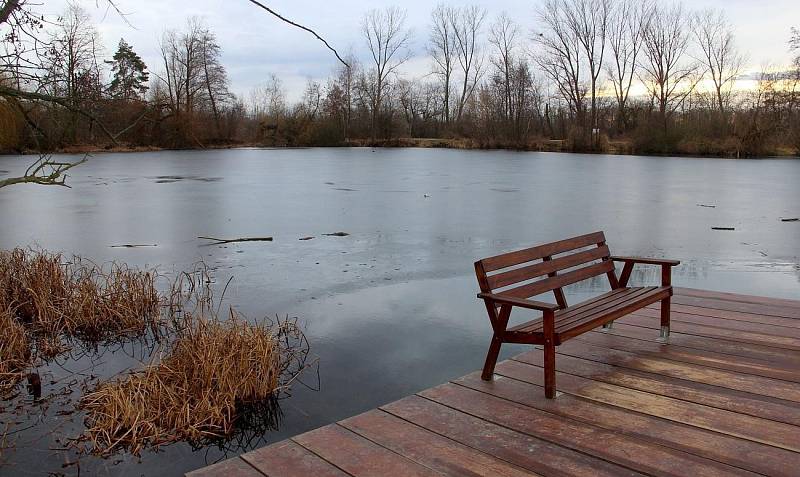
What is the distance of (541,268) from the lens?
14.5ft

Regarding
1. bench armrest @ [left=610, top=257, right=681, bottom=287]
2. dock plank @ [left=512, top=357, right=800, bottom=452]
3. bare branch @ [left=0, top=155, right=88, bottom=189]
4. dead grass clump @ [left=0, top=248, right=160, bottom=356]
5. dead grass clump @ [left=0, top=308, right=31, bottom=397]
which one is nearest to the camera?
dock plank @ [left=512, top=357, right=800, bottom=452]

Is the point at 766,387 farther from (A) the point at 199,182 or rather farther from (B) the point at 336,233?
(A) the point at 199,182

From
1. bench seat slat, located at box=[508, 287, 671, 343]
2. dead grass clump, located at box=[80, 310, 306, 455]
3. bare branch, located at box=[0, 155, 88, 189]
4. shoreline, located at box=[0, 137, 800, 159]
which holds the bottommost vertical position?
dead grass clump, located at box=[80, 310, 306, 455]

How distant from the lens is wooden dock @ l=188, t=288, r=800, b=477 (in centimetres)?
302

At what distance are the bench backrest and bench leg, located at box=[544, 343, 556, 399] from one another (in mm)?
459

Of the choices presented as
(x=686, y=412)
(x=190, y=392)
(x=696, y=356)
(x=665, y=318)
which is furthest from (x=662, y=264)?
(x=190, y=392)

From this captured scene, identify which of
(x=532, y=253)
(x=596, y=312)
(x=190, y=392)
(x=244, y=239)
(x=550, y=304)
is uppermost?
(x=532, y=253)

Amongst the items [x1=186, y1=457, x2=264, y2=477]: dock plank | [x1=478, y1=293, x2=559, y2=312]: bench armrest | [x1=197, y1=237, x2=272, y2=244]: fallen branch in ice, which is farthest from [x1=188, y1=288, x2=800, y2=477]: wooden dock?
[x1=197, y1=237, x2=272, y2=244]: fallen branch in ice

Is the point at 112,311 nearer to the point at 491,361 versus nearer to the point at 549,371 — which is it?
the point at 491,361

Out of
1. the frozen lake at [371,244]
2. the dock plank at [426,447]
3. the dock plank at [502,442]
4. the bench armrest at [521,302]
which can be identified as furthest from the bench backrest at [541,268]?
the frozen lake at [371,244]

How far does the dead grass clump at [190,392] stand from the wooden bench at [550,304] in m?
1.72

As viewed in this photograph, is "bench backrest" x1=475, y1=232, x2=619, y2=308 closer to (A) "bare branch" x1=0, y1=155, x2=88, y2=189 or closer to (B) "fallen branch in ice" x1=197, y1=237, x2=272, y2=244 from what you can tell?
(A) "bare branch" x1=0, y1=155, x2=88, y2=189

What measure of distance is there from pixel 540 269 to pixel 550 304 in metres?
0.74

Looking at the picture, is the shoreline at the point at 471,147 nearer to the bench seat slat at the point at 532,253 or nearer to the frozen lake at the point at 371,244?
the frozen lake at the point at 371,244
